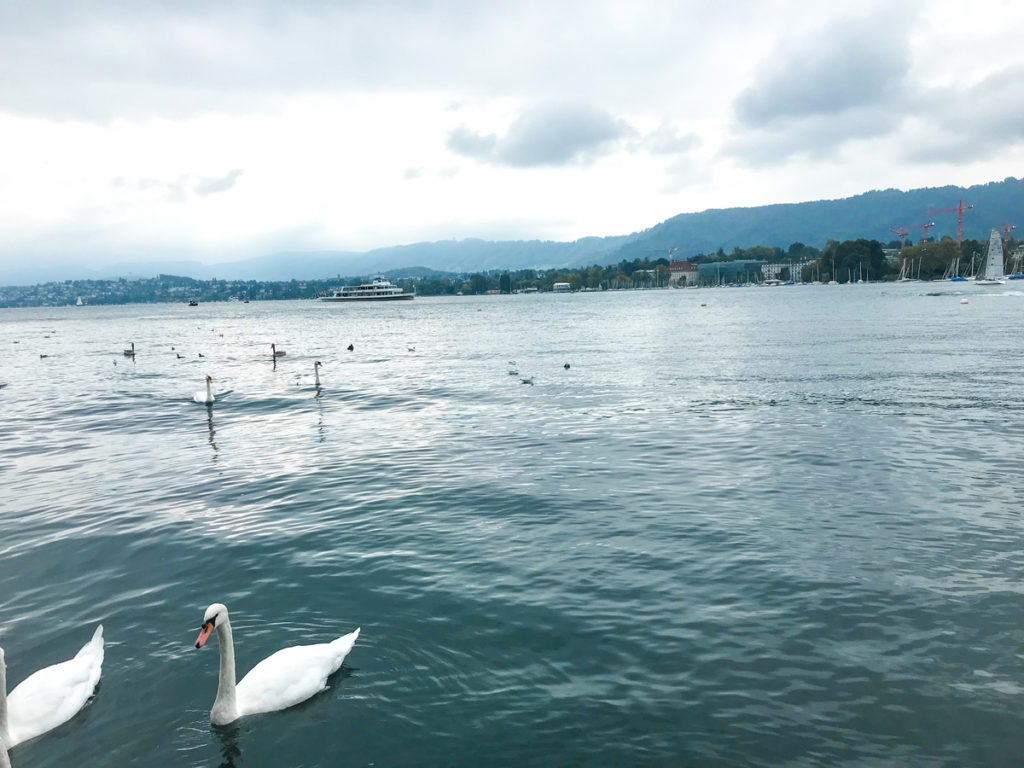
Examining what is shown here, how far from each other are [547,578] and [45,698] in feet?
25.8

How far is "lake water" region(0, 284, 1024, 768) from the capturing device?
9.06 meters

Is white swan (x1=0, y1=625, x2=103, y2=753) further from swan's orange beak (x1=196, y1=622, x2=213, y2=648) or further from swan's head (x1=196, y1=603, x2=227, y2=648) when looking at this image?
swan's orange beak (x1=196, y1=622, x2=213, y2=648)

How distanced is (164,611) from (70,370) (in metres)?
53.5

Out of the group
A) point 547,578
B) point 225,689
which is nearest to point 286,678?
point 225,689

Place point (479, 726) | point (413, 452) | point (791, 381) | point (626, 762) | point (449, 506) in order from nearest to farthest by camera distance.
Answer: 1. point (626, 762)
2. point (479, 726)
3. point (449, 506)
4. point (413, 452)
5. point (791, 381)

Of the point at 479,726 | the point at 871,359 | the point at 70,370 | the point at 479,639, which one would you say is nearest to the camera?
the point at 479,726

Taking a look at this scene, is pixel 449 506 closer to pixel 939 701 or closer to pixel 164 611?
pixel 164 611

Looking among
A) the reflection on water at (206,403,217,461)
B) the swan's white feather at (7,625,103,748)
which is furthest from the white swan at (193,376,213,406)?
the swan's white feather at (7,625,103,748)

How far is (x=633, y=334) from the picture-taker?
82.7 metres

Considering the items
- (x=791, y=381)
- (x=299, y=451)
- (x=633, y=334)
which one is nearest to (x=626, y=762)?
(x=299, y=451)

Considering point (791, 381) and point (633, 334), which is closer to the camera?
point (791, 381)

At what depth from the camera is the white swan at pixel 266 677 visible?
30.7 feet

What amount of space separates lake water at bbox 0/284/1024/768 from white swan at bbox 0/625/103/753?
0.21 m

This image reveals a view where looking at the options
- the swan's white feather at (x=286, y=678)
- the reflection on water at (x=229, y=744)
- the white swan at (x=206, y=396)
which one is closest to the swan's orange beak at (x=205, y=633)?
the swan's white feather at (x=286, y=678)
